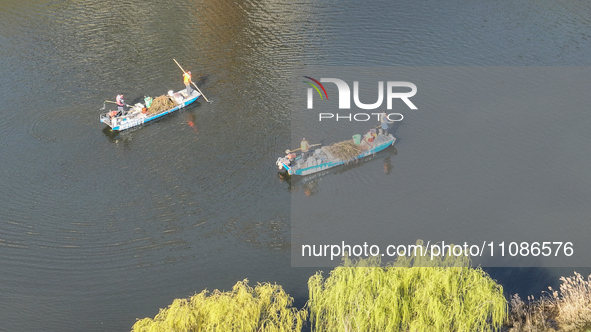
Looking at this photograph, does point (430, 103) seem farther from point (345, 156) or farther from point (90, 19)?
point (90, 19)

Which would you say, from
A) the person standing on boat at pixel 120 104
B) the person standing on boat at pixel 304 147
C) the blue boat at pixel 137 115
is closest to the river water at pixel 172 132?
the blue boat at pixel 137 115

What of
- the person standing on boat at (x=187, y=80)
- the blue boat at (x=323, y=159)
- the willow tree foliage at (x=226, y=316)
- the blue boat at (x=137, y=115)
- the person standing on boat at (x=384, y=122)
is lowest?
the willow tree foliage at (x=226, y=316)

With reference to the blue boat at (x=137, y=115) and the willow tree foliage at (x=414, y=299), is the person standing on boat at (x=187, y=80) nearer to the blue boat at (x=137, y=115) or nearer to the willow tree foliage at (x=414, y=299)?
the blue boat at (x=137, y=115)

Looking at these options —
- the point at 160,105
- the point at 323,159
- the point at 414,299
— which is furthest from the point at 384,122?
the point at 414,299

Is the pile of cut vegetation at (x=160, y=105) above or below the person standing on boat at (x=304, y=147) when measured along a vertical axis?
above

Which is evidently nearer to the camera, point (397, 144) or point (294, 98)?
point (397, 144)

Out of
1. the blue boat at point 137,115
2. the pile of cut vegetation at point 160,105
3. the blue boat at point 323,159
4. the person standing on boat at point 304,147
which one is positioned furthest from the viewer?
the pile of cut vegetation at point 160,105

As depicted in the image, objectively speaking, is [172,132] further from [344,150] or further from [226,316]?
[226,316]

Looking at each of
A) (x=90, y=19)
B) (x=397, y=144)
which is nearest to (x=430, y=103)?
(x=397, y=144)
